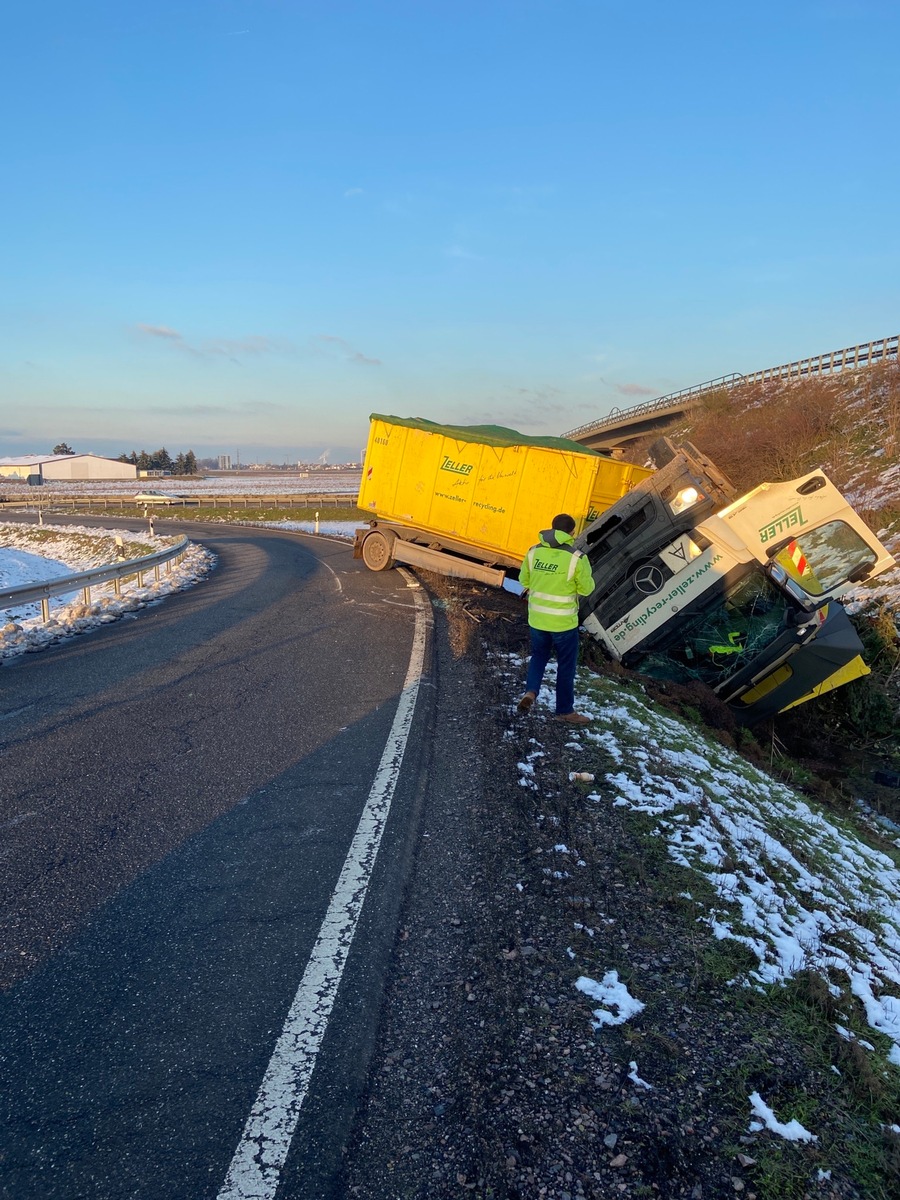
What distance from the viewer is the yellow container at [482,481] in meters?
11.7

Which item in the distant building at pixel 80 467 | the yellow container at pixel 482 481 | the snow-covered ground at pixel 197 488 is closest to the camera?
the yellow container at pixel 482 481

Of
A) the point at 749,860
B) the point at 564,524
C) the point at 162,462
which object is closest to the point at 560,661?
the point at 564,524

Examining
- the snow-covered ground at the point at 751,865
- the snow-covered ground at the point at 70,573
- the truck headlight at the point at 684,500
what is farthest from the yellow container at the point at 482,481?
the snow-covered ground at the point at 751,865

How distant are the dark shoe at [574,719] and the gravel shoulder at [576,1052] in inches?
74.2

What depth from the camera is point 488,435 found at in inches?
531

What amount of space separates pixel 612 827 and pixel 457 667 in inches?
154

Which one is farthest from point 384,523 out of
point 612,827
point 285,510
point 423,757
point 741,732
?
point 285,510

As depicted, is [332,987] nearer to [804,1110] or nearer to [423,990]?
[423,990]

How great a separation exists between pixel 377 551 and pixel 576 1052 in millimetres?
13538

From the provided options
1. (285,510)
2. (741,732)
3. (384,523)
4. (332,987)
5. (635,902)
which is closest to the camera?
(332,987)

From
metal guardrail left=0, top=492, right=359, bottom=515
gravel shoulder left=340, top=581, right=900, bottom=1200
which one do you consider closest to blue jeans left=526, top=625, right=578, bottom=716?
gravel shoulder left=340, top=581, right=900, bottom=1200

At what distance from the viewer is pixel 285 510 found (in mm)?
43344

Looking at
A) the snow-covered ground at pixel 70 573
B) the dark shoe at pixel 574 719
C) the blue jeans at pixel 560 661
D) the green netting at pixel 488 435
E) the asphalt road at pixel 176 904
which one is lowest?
the snow-covered ground at pixel 70 573

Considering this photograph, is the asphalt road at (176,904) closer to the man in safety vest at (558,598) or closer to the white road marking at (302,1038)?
the white road marking at (302,1038)
